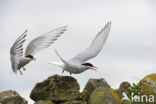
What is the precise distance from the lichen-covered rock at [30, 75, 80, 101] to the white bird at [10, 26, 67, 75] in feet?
4.15

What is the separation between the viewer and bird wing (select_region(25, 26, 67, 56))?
1258 centimetres

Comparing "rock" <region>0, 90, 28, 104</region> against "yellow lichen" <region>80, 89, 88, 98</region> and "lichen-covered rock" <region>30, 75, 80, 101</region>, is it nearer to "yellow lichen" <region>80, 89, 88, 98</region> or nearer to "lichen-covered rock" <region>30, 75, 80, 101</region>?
"lichen-covered rock" <region>30, 75, 80, 101</region>

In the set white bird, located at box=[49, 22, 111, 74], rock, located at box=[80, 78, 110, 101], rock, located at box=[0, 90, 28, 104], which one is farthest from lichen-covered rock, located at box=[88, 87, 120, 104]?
rock, located at box=[0, 90, 28, 104]

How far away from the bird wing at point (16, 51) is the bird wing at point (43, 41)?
1394 millimetres

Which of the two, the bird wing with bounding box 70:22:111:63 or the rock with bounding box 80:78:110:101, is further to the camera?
the bird wing with bounding box 70:22:111:63

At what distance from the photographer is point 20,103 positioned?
13.6m

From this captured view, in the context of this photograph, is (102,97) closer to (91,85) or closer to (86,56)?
(91,85)

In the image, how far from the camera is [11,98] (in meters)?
13.5

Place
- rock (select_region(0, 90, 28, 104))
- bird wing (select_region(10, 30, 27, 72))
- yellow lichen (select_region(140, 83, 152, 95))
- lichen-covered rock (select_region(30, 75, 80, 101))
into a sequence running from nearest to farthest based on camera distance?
bird wing (select_region(10, 30, 27, 72)) → lichen-covered rock (select_region(30, 75, 80, 101)) → rock (select_region(0, 90, 28, 104)) → yellow lichen (select_region(140, 83, 152, 95))

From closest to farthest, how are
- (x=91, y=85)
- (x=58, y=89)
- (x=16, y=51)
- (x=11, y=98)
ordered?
(x=16, y=51) < (x=58, y=89) < (x=11, y=98) < (x=91, y=85)

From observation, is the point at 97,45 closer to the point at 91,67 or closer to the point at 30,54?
the point at 91,67

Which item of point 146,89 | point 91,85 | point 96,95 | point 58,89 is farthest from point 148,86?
point 58,89

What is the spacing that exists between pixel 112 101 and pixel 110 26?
2871 millimetres

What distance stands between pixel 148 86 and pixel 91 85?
2.65 m
